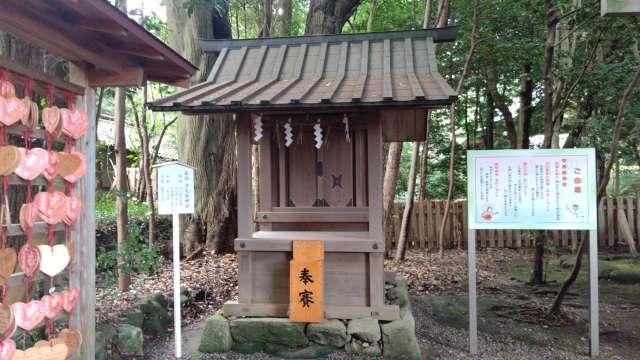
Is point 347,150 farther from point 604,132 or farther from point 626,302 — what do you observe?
point 604,132

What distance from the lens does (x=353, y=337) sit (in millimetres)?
4852

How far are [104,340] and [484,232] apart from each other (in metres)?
11.1

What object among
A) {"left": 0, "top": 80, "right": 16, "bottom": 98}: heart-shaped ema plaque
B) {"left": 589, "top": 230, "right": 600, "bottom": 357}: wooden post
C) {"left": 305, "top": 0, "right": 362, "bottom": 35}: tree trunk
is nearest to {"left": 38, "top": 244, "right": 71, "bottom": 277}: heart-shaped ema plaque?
{"left": 0, "top": 80, "right": 16, "bottom": 98}: heart-shaped ema plaque

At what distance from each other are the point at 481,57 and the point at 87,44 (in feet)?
31.0

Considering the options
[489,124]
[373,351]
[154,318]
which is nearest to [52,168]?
[154,318]

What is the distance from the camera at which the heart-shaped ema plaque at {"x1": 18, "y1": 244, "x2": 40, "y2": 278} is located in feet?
9.09

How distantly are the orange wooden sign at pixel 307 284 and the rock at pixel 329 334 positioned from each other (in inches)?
3.9

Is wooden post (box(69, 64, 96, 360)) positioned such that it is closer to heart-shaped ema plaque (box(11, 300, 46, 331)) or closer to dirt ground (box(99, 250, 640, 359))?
heart-shaped ema plaque (box(11, 300, 46, 331))

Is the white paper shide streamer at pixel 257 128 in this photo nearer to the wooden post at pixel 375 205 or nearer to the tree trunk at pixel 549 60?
the wooden post at pixel 375 205

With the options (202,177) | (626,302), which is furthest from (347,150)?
(626,302)

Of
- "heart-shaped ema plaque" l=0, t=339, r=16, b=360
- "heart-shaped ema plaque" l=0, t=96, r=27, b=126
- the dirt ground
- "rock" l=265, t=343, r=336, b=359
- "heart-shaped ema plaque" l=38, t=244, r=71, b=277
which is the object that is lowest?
the dirt ground

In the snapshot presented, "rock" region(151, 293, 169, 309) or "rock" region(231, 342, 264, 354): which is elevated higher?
"rock" region(151, 293, 169, 309)

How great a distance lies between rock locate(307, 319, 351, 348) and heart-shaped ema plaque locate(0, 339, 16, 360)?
2.92 m

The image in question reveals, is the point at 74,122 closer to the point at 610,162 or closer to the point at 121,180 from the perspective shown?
the point at 121,180
